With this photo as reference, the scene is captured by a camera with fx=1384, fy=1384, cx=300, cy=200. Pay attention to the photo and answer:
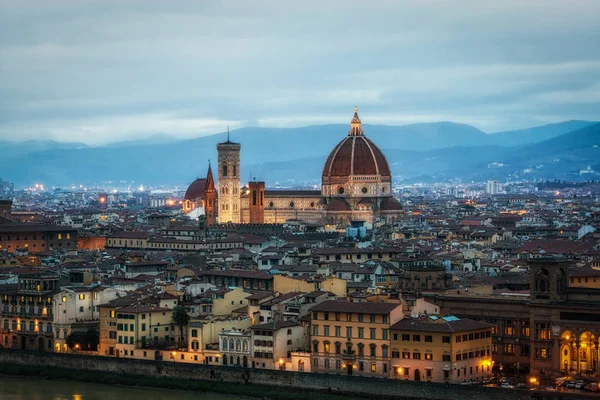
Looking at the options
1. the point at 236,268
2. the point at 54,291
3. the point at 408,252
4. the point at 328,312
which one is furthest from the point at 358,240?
the point at 328,312

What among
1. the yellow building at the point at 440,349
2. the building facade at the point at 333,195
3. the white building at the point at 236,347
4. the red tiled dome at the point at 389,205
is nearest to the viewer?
the yellow building at the point at 440,349

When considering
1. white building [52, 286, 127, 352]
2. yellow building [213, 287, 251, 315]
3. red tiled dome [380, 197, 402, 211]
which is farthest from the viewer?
red tiled dome [380, 197, 402, 211]

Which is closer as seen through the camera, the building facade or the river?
the river

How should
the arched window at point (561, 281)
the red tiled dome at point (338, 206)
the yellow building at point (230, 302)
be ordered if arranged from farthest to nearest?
the red tiled dome at point (338, 206) < the yellow building at point (230, 302) < the arched window at point (561, 281)

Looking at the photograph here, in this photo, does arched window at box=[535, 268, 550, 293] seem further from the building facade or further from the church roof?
the church roof

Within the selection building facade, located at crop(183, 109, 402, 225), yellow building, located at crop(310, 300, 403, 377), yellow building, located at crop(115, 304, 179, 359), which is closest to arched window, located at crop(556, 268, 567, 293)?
yellow building, located at crop(310, 300, 403, 377)

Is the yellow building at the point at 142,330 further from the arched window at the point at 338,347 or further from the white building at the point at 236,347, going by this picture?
the arched window at the point at 338,347

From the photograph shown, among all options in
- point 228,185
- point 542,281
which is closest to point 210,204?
A: point 228,185

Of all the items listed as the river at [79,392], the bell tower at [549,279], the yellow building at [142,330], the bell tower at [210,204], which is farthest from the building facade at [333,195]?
the bell tower at [549,279]
